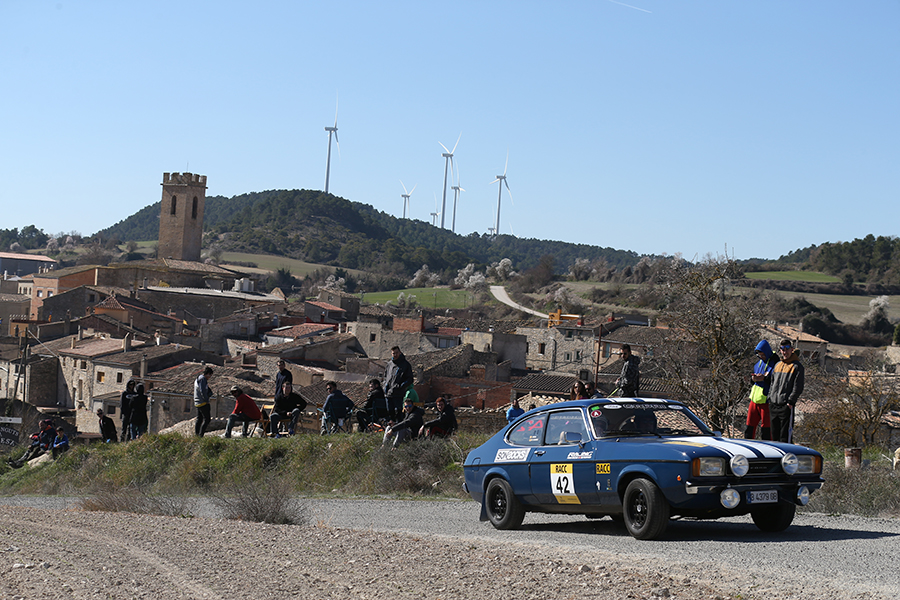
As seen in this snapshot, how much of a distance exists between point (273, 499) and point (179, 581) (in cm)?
360

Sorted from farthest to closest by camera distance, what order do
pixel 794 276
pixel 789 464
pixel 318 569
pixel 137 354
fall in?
pixel 794 276
pixel 137 354
pixel 789 464
pixel 318 569

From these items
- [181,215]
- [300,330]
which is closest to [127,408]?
[300,330]

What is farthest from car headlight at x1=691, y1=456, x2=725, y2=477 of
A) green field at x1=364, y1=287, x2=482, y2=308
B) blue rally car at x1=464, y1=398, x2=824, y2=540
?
green field at x1=364, y1=287, x2=482, y2=308

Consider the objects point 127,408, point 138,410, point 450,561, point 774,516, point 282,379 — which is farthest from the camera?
point 127,408

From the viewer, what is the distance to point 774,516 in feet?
30.5

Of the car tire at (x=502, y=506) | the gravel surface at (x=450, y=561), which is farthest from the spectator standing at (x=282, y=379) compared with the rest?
the car tire at (x=502, y=506)

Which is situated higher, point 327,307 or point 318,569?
point 318,569

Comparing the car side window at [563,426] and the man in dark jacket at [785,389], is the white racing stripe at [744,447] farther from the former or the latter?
the man in dark jacket at [785,389]

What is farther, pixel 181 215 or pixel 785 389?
pixel 181 215

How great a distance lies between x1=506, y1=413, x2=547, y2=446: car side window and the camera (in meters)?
10.3

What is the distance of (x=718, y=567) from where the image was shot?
23.9 feet

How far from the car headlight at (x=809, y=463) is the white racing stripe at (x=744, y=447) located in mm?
249

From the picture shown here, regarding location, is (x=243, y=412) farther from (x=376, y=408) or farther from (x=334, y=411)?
(x=376, y=408)

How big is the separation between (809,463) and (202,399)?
48.3ft
